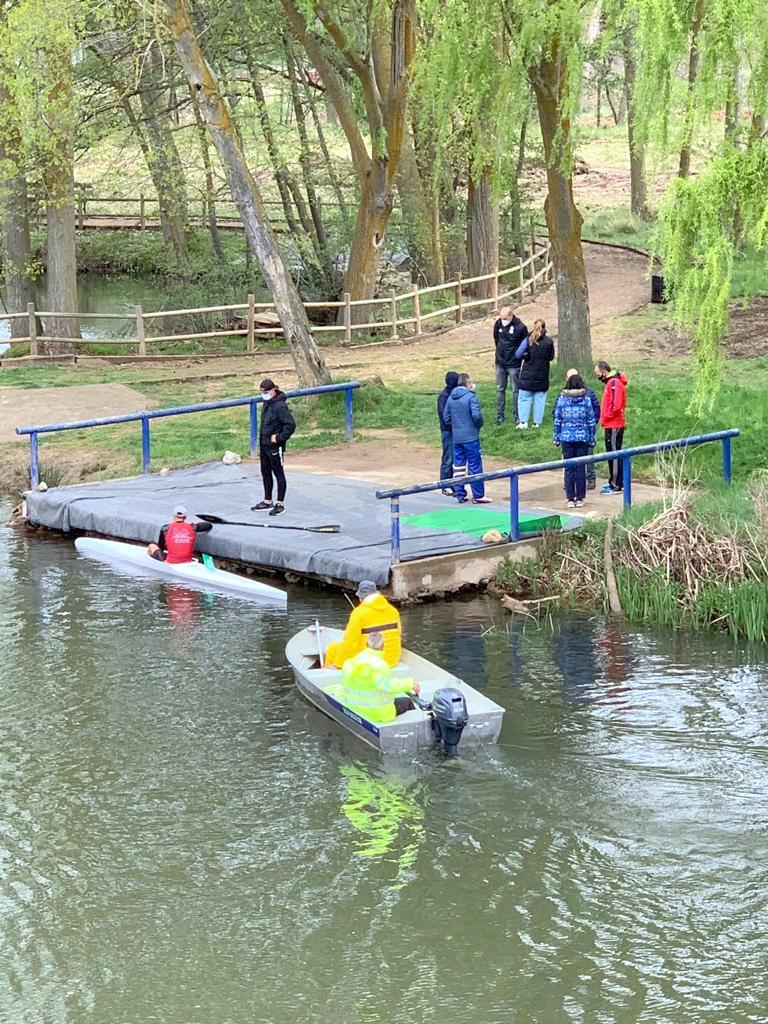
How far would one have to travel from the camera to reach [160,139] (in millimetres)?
33875

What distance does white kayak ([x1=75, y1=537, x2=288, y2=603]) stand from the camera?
1686cm

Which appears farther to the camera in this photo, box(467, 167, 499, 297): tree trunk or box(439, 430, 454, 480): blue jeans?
box(467, 167, 499, 297): tree trunk

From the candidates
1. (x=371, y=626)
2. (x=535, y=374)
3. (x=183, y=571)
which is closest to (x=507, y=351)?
(x=535, y=374)

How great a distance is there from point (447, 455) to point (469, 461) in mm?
488

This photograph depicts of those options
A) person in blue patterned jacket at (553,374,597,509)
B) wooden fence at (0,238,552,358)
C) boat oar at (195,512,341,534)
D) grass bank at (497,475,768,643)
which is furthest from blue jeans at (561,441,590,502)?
wooden fence at (0,238,552,358)

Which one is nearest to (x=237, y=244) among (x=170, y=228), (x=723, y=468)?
(x=170, y=228)

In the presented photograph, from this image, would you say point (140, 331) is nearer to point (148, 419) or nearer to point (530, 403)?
point (148, 419)

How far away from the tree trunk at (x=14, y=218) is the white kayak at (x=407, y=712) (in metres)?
19.1

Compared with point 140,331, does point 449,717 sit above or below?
below

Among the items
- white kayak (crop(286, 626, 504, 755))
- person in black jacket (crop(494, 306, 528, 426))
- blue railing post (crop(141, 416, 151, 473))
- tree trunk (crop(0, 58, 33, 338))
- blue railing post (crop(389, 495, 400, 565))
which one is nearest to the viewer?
white kayak (crop(286, 626, 504, 755))

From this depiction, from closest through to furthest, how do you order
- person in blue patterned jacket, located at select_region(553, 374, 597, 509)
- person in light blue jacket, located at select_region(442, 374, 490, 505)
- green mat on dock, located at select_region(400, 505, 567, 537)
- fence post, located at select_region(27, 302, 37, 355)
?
green mat on dock, located at select_region(400, 505, 567, 537) → person in blue patterned jacket, located at select_region(553, 374, 597, 509) → person in light blue jacket, located at select_region(442, 374, 490, 505) → fence post, located at select_region(27, 302, 37, 355)

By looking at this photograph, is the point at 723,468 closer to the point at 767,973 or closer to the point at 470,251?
the point at 767,973

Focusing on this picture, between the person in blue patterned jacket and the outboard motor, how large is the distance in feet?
20.9

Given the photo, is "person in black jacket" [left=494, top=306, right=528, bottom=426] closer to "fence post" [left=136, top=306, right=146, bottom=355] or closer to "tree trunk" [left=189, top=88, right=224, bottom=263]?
"tree trunk" [left=189, top=88, right=224, bottom=263]
